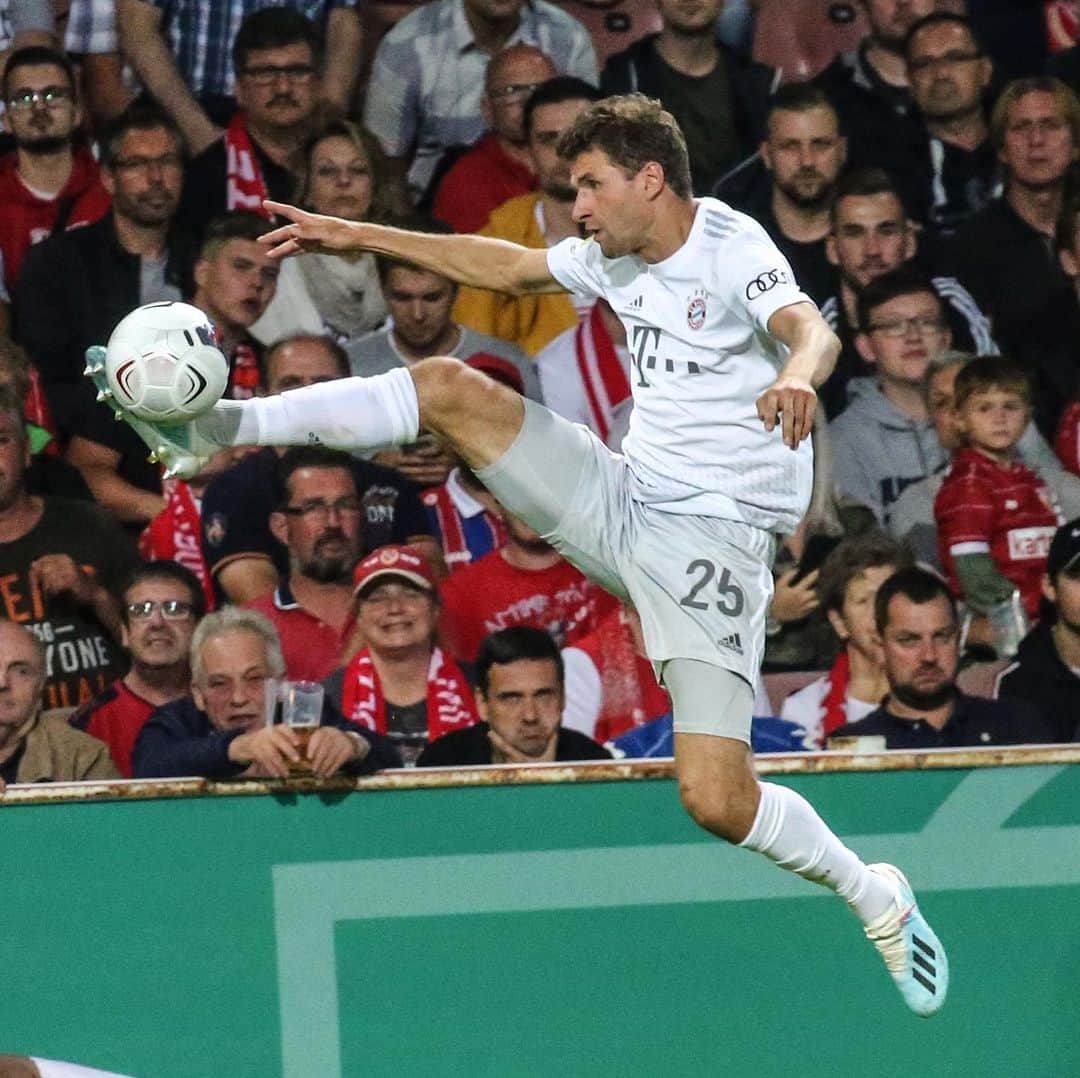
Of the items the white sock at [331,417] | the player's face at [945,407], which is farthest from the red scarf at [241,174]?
the white sock at [331,417]

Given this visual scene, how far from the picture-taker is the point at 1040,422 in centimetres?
766

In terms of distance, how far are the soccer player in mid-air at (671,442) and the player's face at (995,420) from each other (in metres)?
2.25

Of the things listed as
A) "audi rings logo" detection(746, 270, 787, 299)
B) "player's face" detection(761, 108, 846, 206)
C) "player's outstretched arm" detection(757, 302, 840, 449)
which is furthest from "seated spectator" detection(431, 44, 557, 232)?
"player's outstretched arm" detection(757, 302, 840, 449)

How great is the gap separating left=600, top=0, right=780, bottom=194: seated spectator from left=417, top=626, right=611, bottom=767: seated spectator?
2432 mm

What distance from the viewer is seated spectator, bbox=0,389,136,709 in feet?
22.5

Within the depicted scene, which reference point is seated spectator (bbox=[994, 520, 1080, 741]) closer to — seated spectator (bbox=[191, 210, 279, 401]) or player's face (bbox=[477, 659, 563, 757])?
player's face (bbox=[477, 659, 563, 757])

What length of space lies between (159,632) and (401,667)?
2.45ft

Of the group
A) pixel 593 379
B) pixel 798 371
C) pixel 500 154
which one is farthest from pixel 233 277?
pixel 798 371

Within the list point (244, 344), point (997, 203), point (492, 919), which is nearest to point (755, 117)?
point (997, 203)

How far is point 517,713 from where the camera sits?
20.8ft

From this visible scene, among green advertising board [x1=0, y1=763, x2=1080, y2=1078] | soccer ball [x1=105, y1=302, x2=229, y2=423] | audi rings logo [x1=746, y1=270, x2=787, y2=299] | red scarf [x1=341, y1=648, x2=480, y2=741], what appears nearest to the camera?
soccer ball [x1=105, y1=302, x2=229, y2=423]

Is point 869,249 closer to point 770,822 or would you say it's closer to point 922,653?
point 922,653

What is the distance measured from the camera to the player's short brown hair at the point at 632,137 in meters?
5.03

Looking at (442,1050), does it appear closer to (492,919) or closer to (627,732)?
(492,919)
